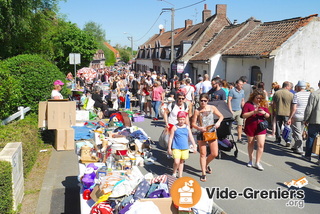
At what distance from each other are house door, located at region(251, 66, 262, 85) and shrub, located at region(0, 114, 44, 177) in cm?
1481

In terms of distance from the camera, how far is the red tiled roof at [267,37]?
19.3m

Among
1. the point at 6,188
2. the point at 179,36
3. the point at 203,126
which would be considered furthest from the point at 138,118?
the point at 179,36

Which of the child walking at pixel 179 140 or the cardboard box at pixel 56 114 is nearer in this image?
the child walking at pixel 179 140

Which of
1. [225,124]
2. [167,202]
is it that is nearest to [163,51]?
[225,124]

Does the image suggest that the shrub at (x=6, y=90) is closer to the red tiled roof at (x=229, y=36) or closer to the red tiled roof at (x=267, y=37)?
the red tiled roof at (x=267, y=37)

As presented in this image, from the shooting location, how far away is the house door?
2075 centimetres

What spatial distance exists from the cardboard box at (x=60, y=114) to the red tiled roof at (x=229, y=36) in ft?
62.2

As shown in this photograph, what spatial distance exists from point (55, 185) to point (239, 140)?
235 inches

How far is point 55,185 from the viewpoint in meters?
7.02

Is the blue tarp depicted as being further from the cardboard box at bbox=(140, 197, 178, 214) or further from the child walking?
the cardboard box at bbox=(140, 197, 178, 214)

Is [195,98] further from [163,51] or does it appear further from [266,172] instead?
[163,51]

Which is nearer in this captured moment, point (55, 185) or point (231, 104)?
point (55, 185)

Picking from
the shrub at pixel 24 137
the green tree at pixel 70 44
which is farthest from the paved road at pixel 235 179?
the green tree at pixel 70 44

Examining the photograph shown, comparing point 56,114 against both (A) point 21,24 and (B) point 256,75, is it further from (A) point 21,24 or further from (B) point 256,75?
(B) point 256,75
